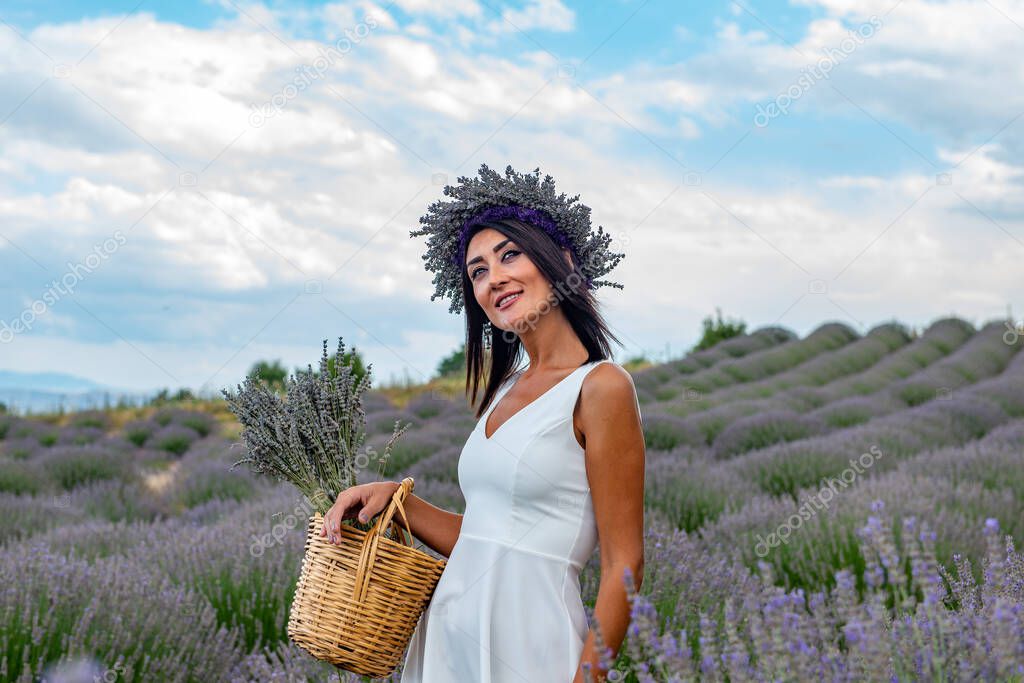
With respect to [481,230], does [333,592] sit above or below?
below

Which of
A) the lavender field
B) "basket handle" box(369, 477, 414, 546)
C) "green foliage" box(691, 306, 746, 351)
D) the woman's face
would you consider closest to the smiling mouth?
the woman's face

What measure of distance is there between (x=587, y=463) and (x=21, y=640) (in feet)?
7.35

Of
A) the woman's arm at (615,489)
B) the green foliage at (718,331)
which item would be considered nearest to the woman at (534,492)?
the woman's arm at (615,489)

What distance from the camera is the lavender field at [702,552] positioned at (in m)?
1.48

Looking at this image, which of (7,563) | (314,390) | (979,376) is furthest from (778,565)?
(979,376)

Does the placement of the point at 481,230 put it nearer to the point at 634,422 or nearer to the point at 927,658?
the point at 634,422

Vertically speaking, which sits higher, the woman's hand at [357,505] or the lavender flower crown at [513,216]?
the lavender flower crown at [513,216]

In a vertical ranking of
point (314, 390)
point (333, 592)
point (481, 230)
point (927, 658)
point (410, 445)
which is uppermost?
point (410, 445)

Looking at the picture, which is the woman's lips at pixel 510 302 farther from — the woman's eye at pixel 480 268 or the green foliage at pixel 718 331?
the green foliage at pixel 718 331

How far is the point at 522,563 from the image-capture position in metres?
1.81

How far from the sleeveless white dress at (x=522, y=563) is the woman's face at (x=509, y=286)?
0.20 m

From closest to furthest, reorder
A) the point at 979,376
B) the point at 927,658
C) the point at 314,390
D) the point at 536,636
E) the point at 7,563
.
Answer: the point at 927,658
the point at 536,636
the point at 314,390
the point at 7,563
the point at 979,376

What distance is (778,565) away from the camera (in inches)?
173

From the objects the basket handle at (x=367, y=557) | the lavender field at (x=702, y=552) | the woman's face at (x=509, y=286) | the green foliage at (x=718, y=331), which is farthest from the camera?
the green foliage at (x=718, y=331)
